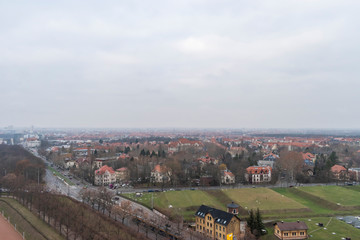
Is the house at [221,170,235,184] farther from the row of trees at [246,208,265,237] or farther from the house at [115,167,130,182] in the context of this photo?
the row of trees at [246,208,265,237]

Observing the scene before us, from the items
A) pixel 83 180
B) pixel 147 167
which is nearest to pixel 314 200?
pixel 147 167

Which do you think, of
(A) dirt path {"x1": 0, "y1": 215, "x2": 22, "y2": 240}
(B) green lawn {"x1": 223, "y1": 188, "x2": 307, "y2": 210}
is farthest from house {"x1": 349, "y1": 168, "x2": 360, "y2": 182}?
(A) dirt path {"x1": 0, "y1": 215, "x2": 22, "y2": 240}

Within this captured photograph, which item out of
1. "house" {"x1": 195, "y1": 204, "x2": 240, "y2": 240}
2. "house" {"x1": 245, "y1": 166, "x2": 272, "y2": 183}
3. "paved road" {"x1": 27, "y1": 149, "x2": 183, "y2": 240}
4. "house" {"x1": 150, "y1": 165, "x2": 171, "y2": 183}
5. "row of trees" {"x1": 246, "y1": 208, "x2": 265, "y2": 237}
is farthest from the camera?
"house" {"x1": 245, "y1": 166, "x2": 272, "y2": 183}

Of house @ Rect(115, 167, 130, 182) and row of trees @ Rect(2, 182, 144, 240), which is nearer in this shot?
row of trees @ Rect(2, 182, 144, 240)

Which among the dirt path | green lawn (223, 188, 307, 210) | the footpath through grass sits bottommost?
the dirt path

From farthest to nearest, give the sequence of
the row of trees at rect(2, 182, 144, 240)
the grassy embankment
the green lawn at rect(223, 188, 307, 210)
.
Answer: the green lawn at rect(223, 188, 307, 210), the grassy embankment, the row of trees at rect(2, 182, 144, 240)

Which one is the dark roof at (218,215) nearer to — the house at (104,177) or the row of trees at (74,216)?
the row of trees at (74,216)

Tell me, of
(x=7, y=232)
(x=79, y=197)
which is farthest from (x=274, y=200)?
(x=7, y=232)

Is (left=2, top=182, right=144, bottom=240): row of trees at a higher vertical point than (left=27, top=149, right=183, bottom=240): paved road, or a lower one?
higher
